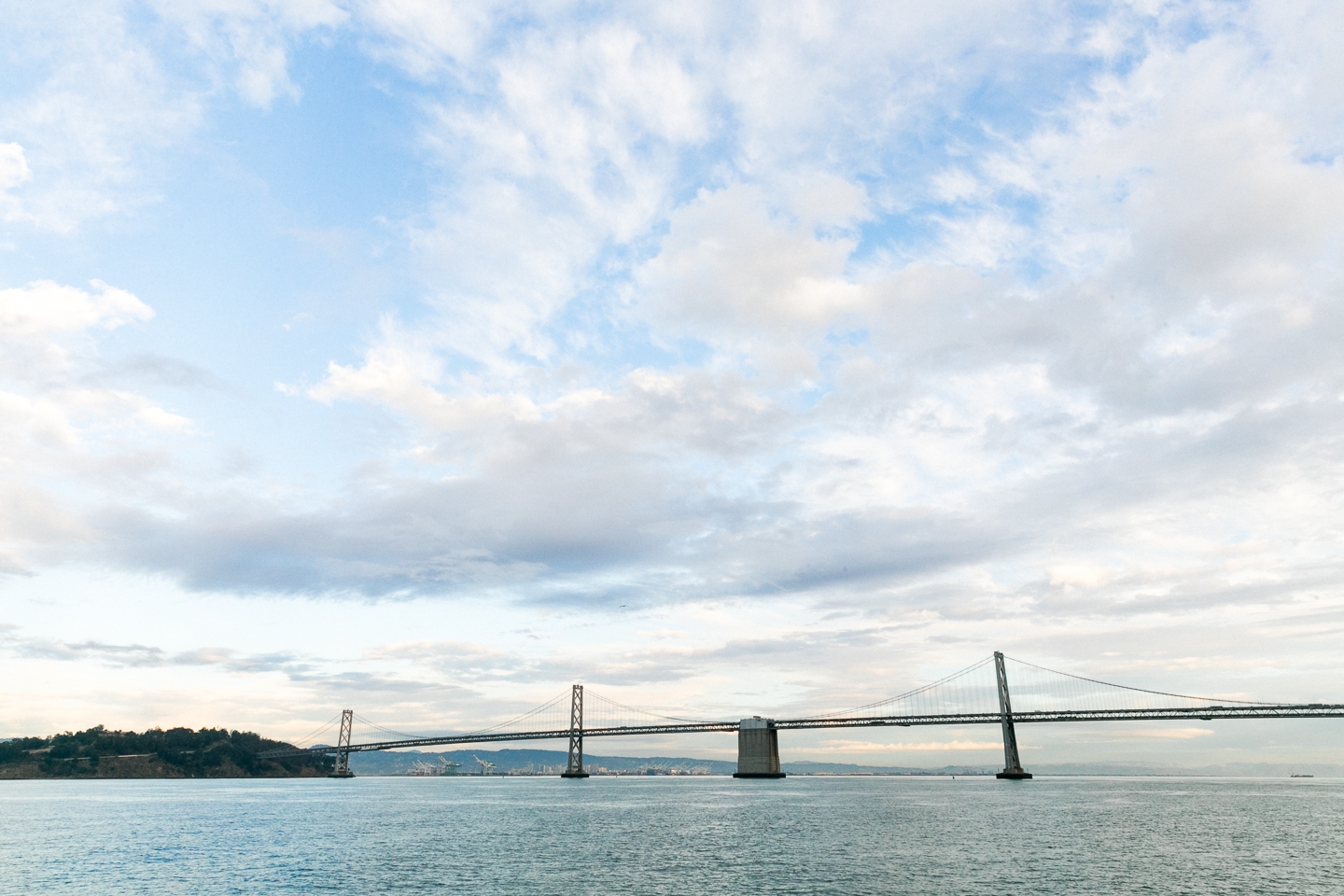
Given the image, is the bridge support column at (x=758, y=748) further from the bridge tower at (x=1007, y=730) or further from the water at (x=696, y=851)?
the water at (x=696, y=851)

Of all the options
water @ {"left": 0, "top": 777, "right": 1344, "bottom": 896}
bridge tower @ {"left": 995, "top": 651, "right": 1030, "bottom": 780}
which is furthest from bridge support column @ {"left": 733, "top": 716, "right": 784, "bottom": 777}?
water @ {"left": 0, "top": 777, "right": 1344, "bottom": 896}

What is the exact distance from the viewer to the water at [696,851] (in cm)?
3600

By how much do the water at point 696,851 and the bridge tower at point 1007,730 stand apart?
62.4 m

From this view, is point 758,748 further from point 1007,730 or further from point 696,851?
point 696,851

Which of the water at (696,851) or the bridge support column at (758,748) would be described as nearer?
the water at (696,851)

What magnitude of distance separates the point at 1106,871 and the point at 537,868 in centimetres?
2749

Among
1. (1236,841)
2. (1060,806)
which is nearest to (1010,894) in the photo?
(1236,841)

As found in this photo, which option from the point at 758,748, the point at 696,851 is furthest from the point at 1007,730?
the point at 696,851

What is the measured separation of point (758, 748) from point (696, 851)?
119738mm

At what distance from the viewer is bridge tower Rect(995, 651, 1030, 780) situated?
14475 cm

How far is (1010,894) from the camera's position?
32.3 meters

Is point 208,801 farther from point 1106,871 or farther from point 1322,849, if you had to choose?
point 1322,849

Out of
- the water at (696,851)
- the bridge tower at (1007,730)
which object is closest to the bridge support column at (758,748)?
the bridge tower at (1007,730)

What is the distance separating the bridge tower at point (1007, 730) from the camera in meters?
145
